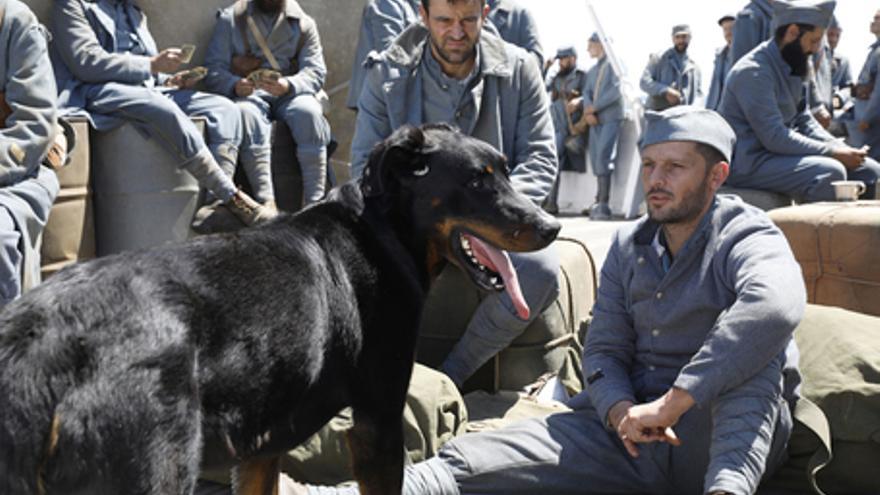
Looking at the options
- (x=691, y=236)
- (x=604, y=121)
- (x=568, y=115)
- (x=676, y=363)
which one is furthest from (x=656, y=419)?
(x=568, y=115)

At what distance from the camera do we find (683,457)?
131 inches

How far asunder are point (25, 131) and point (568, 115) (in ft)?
39.4

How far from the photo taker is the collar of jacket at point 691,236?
3.34 meters

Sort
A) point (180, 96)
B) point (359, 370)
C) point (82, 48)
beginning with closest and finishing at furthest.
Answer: point (359, 370)
point (82, 48)
point (180, 96)

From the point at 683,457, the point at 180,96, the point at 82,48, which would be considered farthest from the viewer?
the point at 180,96

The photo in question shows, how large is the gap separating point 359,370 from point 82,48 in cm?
406

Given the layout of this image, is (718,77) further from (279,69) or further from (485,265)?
(485,265)

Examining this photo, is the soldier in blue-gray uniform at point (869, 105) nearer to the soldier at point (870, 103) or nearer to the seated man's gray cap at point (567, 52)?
the soldier at point (870, 103)

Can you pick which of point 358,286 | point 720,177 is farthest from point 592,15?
point 358,286

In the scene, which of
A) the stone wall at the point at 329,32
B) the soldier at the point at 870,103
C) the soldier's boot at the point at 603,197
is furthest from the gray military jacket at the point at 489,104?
the soldier's boot at the point at 603,197

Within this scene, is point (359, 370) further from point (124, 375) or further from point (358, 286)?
point (124, 375)

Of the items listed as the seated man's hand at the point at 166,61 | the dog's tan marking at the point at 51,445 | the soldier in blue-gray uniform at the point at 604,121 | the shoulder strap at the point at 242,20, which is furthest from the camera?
the soldier in blue-gray uniform at the point at 604,121

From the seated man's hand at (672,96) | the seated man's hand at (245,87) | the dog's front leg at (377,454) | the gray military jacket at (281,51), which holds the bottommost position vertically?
the seated man's hand at (672,96)

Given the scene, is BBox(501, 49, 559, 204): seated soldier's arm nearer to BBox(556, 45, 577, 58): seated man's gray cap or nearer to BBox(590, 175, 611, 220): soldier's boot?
BBox(590, 175, 611, 220): soldier's boot
